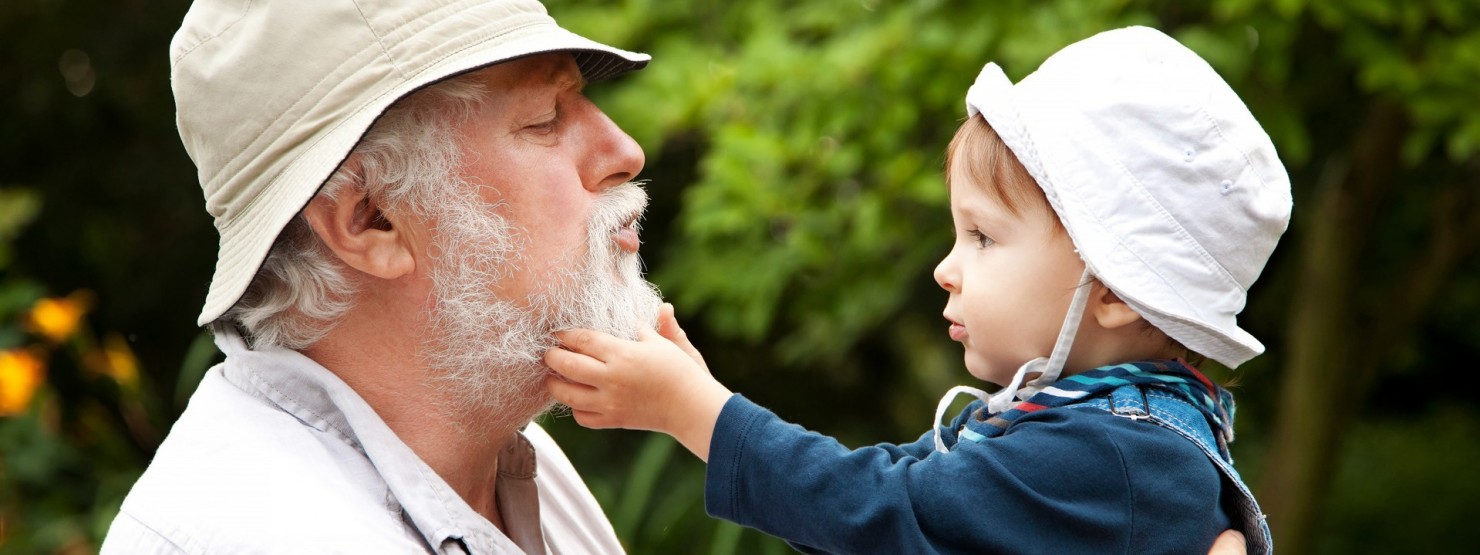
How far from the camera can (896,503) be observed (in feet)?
5.75

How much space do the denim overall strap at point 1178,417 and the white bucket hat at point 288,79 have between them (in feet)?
2.98

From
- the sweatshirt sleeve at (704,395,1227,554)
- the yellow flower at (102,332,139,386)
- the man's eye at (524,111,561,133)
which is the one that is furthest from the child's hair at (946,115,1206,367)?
the yellow flower at (102,332,139,386)

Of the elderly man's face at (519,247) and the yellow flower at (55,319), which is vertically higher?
the elderly man's face at (519,247)

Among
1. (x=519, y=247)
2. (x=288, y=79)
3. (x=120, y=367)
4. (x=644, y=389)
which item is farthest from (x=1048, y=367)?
(x=120, y=367)

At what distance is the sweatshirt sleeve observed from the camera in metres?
1.73

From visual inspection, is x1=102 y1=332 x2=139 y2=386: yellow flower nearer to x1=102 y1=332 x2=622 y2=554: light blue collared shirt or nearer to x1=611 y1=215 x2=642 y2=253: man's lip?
x1=102 y1=332 x2=622 y2=554: light blue collared shirt

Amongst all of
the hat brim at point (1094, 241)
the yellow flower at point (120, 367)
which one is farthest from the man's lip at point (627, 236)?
the yellow flower at point (120, 367)

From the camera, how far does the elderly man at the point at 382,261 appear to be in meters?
1.74

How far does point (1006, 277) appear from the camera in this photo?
6.26 feet

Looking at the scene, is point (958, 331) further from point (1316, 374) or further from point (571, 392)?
point (1316, 374)

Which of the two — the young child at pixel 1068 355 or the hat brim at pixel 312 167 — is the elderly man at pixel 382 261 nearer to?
the hat brim at pixel 312 167

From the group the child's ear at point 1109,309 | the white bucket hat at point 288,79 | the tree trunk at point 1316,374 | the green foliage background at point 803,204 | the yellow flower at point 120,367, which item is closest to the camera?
the white bucket hat at point 288,79

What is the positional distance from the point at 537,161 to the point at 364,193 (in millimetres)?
249

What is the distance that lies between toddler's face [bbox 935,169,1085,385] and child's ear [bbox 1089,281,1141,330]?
0.13 ft
